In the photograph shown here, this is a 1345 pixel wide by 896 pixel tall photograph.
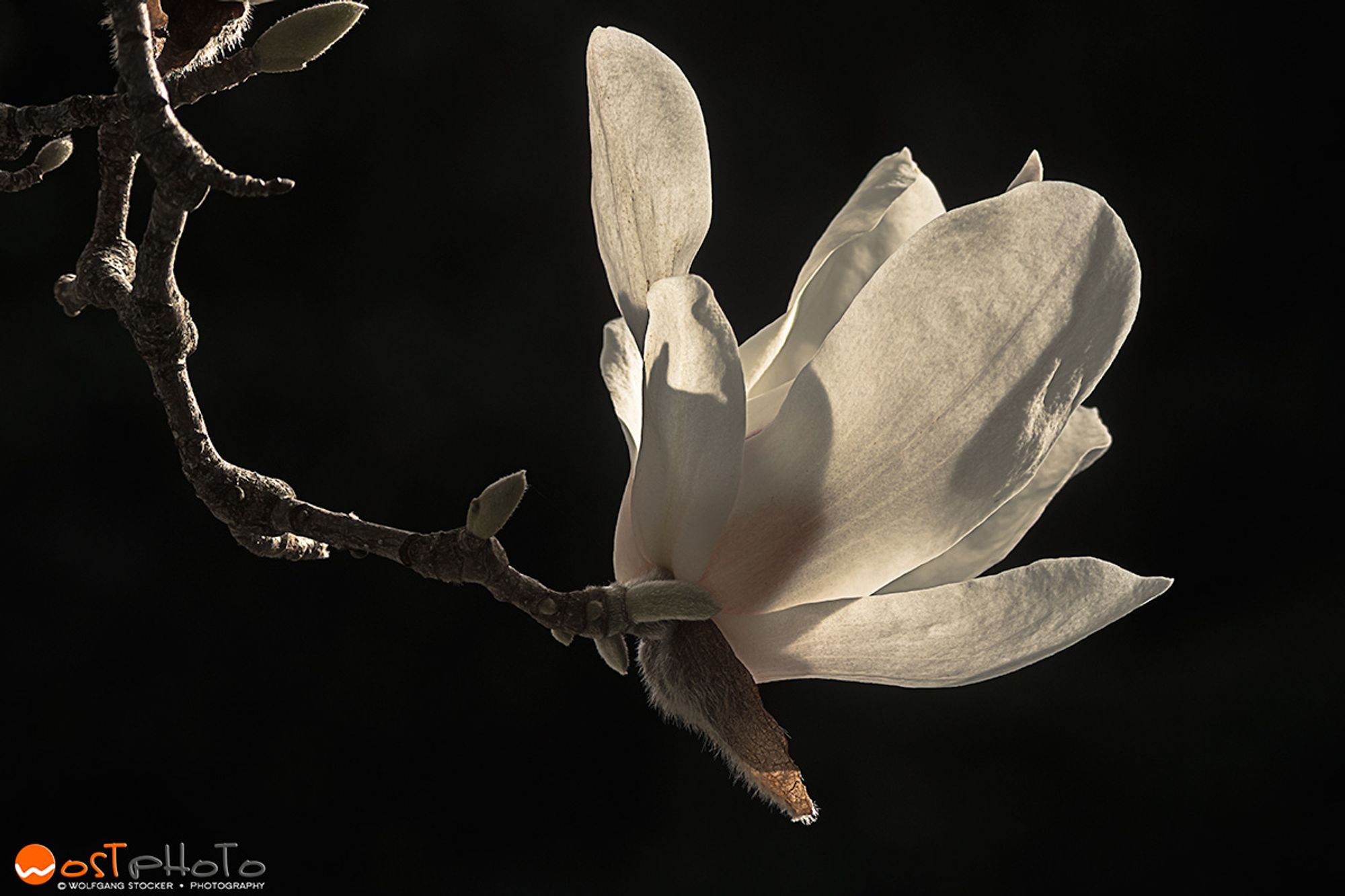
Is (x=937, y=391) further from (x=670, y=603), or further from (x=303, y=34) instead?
(x=303, y=34)

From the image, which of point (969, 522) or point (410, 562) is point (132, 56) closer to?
point (410, 562)

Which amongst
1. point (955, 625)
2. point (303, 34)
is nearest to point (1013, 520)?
point (955, 625)

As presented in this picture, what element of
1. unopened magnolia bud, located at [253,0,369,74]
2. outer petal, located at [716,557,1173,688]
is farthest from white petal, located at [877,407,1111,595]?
unopened magnolia bud, located at [253,0,369,74]

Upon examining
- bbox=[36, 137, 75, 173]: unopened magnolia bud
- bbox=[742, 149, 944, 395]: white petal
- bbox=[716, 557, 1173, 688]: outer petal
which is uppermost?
bbox=[36, 137, 75, 173]: unopened magnolia bud

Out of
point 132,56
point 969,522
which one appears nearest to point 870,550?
point 969,522

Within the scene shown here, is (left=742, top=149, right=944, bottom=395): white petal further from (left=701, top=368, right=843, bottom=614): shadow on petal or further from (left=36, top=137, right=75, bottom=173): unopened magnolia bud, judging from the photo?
(left=36, top=137, right=75, bottom=173): unopened magnolia bud
